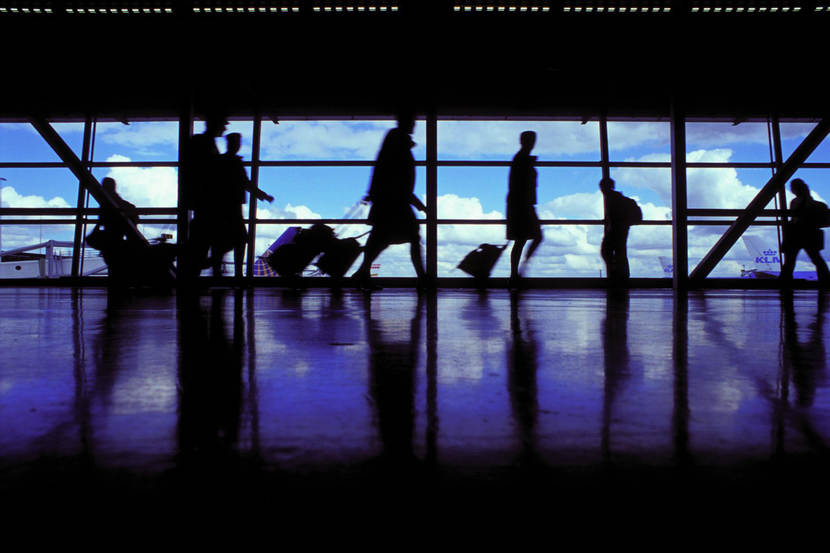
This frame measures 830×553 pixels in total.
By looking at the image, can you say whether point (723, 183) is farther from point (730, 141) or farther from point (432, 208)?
point (432, 208)

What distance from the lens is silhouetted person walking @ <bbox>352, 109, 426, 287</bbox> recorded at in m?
4.49

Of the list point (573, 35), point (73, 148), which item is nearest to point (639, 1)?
point (573, 35)

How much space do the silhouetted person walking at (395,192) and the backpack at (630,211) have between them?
11.4 feet

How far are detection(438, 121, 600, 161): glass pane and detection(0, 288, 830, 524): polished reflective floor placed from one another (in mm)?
7771

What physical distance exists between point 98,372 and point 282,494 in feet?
2.35

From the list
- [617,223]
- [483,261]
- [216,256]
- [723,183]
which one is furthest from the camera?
[723,183]

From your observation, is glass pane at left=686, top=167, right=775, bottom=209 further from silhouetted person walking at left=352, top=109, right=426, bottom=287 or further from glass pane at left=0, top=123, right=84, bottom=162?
glass pane at left=0, top=123, right=84, bottom=162

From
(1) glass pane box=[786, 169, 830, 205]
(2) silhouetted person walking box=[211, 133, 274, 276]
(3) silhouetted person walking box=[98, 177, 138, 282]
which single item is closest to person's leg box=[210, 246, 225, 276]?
(2) silhouetted person walking box=[211, 133, 274, 276]

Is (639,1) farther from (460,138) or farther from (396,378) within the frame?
(396,378)

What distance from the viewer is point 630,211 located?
23.2 ft

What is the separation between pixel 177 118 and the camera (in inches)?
372

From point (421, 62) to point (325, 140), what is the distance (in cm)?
225

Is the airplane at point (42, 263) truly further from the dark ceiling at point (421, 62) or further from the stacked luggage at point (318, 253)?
the stacked luggage at point (318, 253)

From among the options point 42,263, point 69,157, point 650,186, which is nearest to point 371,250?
point 650,186
